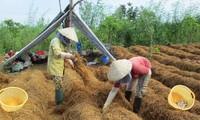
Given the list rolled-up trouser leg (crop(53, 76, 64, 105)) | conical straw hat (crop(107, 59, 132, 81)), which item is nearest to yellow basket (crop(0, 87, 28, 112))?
rolled-up trouser leg (crop(53, 76, 64, 105))

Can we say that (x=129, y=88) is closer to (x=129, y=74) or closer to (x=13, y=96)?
(x=129, y=74)

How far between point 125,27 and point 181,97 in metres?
13.2

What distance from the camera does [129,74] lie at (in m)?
7.19

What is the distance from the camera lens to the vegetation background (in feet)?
59.2

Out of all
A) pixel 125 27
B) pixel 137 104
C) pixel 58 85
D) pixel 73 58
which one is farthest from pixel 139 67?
pixel 125 27

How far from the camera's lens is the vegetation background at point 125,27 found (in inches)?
710

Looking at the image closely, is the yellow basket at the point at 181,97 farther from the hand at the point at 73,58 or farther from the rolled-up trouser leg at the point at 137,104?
the hand at the point at 73,58

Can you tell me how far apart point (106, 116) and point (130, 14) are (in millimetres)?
16613

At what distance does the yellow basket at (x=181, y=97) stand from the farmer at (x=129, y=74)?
674 mm

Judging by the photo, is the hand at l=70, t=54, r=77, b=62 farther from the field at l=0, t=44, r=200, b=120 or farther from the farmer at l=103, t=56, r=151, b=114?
the farmer at l=103, t=56, r=151, b=114

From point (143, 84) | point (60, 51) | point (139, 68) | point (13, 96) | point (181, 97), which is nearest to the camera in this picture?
point (139, 68)

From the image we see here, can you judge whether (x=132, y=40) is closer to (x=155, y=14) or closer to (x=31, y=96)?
(x=155, y=14)

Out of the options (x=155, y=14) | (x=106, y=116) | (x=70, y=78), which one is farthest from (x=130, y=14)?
(x=106, y=116)

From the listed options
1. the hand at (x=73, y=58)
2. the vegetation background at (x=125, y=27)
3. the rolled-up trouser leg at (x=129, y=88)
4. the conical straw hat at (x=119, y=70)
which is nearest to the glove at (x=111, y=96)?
the conical straw hat at (x=119, y=70)
